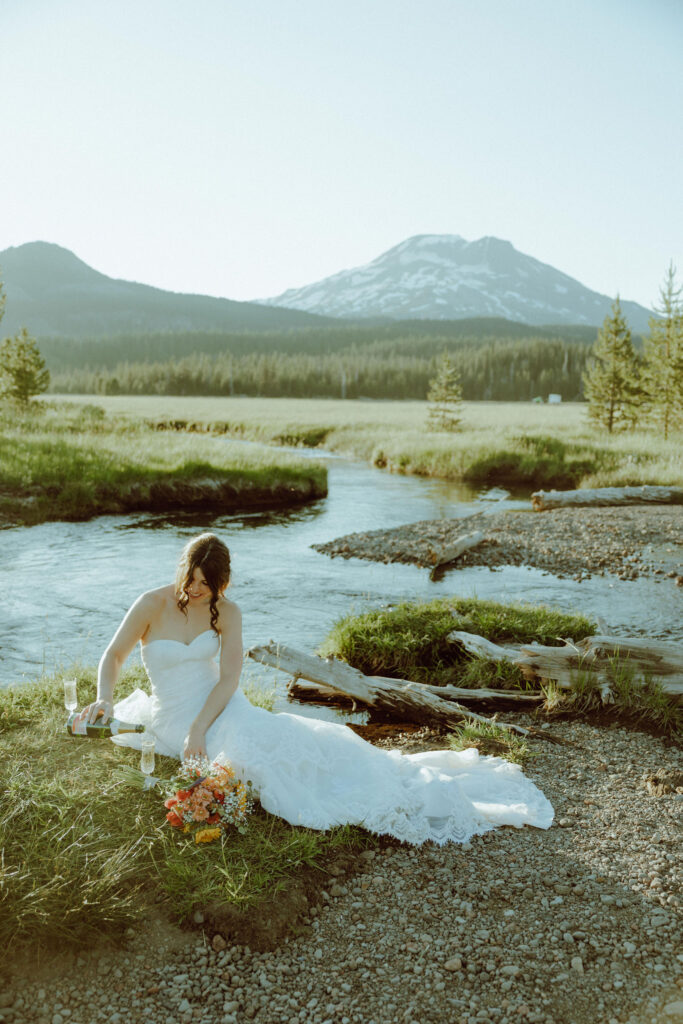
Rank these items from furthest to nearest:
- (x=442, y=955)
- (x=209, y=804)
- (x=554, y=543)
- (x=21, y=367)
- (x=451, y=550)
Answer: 1. (x=21, y=367)
2. (x=554, y=543)
3. (x=451, y=550)
4. (x=209, y=804)
5. (x=442, y=955)

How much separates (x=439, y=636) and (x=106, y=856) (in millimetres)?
6626

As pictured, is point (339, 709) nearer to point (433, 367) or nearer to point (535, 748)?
point (535, 748)

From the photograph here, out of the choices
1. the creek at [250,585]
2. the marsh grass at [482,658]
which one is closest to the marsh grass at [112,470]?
the creek at [250,585]

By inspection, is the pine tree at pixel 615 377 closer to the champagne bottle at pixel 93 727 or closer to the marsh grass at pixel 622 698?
the marsh grass at pixel 622 698

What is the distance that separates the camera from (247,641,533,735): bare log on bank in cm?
880

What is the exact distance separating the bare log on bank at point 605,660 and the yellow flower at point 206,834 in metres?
5.22

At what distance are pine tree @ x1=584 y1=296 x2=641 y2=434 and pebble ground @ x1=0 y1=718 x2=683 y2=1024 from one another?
42.8 metres

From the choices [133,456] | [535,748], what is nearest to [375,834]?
[535,748]

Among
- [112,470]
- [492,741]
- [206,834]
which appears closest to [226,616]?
[206,834]

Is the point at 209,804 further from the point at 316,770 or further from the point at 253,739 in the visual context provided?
the point at 316,770

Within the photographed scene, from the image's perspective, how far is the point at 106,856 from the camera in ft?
16.7

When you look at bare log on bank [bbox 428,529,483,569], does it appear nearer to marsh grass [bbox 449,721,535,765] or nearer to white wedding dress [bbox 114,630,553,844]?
marsh grass [bbox 449,721,535,765]

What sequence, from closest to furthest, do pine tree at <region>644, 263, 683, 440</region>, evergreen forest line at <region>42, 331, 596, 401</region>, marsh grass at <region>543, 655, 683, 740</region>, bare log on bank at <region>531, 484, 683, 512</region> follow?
marsh grass at <region>543, 655, 683, 740</region>
bare log on bank at <region>531, 484, 683, 512</region>
pine tree at <region>644, 263, 683, 440</region>
evergreen forest line at <region>42, 331, 596, 401</region>

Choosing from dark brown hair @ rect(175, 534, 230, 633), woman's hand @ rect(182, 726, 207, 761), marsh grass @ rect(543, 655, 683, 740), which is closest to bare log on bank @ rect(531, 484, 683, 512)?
marsh grass @ rect(543, 655, 683, 740)
